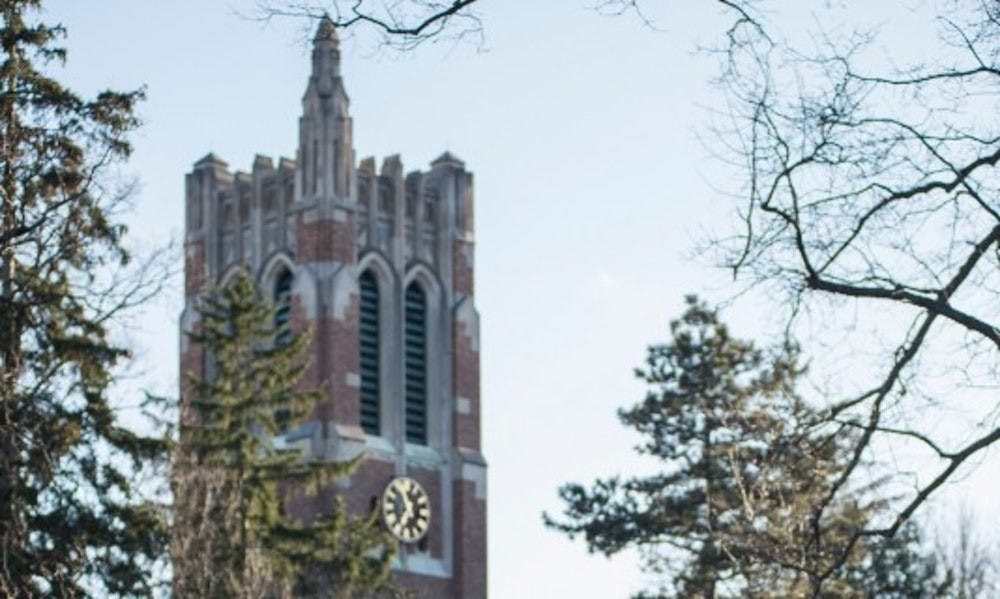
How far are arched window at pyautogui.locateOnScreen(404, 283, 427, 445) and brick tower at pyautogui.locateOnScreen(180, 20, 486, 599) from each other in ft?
0.12

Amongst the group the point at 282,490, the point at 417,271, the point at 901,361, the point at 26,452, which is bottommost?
the point at 901,361

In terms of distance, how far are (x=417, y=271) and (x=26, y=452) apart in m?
56.7

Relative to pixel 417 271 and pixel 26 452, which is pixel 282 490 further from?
pixel 26 452

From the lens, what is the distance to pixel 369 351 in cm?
8331

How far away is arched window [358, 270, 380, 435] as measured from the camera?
3241 inches

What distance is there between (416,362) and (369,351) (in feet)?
5.16

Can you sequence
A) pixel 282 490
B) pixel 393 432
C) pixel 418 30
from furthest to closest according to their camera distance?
pixel 393 432
pixel 282 490
pixel 418 30

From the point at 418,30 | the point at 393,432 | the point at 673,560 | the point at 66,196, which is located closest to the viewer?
the point at 418,30

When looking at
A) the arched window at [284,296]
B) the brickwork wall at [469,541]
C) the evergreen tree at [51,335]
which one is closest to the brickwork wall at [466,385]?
the brickwork wall at [469,541]

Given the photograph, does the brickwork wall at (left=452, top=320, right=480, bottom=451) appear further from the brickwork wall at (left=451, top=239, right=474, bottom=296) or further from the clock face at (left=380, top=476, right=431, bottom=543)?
the clock face at (left=380, top=476, right=431, bottom=543)

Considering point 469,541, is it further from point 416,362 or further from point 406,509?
point 416,362

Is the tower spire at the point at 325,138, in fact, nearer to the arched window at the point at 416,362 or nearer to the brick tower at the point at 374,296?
the brick tower at the point at 374,296

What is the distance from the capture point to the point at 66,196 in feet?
87.5

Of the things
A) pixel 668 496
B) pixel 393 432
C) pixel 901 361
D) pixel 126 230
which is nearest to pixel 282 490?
pixel 393 432
